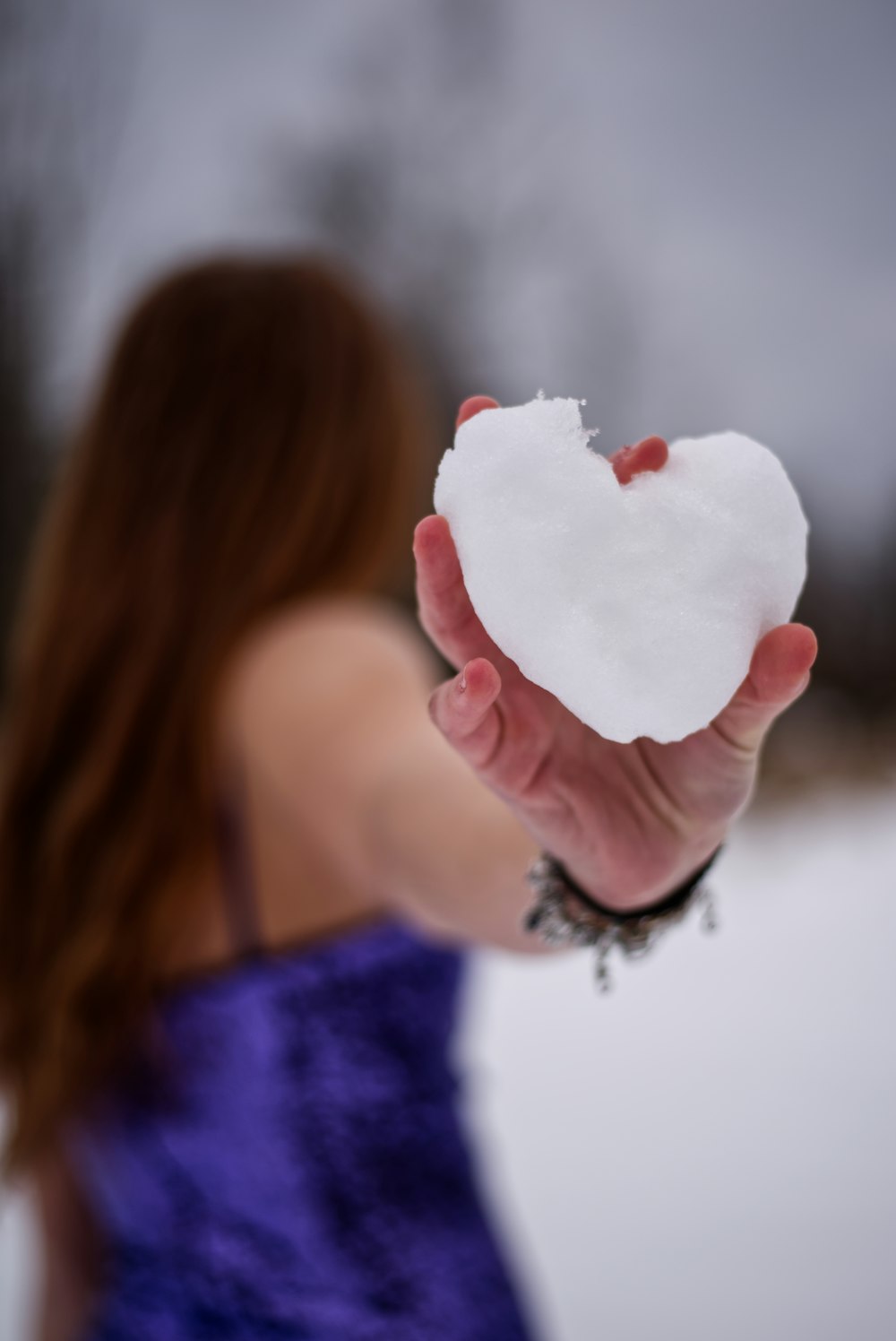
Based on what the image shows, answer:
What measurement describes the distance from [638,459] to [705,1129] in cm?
198

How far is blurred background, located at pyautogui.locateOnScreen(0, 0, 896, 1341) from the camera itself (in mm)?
1854

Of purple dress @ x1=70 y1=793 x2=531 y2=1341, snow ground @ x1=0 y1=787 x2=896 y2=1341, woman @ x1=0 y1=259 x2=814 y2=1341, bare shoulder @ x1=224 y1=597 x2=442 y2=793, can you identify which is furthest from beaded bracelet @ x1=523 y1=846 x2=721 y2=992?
snow ground @ x1=0 y1=787 x2=896 y2=1341

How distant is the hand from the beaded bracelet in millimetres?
13

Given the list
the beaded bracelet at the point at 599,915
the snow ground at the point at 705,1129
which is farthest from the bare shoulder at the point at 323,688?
the snow ground at the point at 705,1129

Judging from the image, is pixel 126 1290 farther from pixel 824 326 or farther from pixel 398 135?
pixel 398 135

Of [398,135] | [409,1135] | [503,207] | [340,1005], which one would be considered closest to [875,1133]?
[409,1135]

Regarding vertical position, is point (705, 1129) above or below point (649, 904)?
below

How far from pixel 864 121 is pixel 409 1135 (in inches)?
92.9

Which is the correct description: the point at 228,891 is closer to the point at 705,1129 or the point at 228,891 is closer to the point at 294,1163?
the point at 294,1163

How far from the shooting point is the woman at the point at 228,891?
94 cm

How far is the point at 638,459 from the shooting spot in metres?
0.40

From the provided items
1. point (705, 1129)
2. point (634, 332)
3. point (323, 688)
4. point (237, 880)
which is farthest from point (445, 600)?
point (634, 332)

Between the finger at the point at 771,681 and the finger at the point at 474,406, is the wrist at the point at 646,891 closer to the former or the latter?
the finger at the point at 771,681

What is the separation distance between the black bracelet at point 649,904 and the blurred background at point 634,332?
79 centimetres
